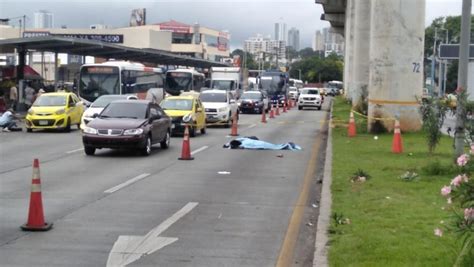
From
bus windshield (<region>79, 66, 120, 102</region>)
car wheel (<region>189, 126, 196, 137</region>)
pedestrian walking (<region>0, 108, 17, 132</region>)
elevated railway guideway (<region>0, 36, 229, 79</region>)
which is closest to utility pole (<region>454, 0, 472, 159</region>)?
car wheel (<region>189, 126, 196, 137</region>)

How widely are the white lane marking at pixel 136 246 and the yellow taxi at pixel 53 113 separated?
20378 millimetres

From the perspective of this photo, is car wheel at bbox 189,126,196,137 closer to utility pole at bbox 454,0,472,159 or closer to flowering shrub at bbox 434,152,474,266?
utility pole at bbox 454,0,472,159

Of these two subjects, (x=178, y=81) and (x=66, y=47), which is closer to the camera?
(x=66, y=47)

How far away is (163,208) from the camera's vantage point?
11.4 m

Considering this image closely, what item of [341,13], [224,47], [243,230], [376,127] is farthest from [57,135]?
[224,47]

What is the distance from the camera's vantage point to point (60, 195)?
41.5 ft

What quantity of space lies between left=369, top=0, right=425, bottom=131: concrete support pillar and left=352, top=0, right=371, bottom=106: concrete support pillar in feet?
58.7

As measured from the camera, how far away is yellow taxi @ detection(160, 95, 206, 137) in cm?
2731

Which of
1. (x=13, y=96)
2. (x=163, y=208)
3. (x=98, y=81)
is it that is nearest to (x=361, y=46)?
(x=98, y=81)

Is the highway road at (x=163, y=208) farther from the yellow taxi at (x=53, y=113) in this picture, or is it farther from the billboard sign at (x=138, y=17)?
the billboard sign at (x=138, y=17)

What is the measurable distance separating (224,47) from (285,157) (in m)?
141

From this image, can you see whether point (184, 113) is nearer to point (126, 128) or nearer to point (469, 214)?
point (126, 128)

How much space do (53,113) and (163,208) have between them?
19.1m

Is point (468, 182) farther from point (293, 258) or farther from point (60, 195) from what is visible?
point (60, 195)
